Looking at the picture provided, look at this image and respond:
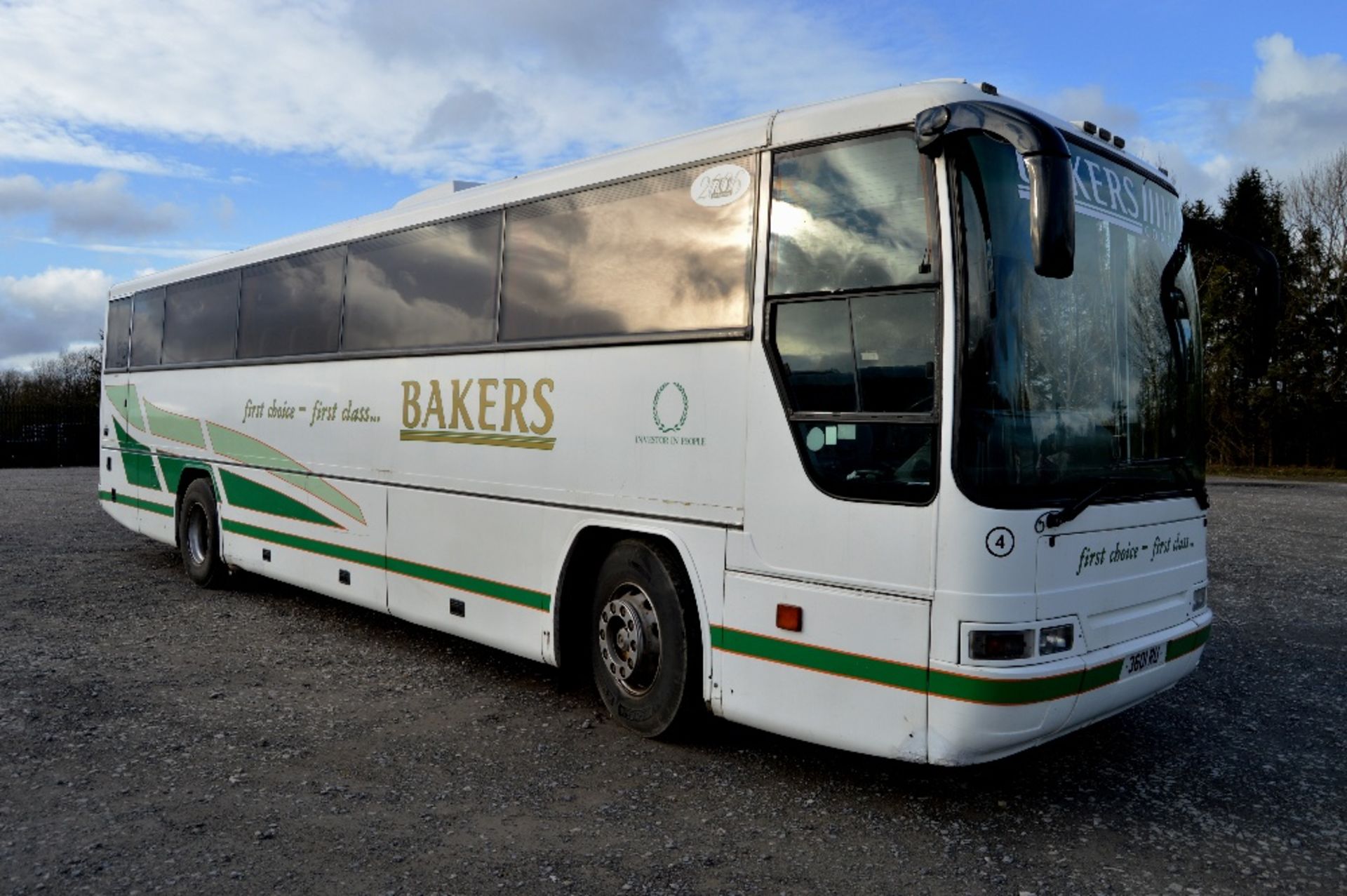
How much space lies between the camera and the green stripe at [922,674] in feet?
14.4

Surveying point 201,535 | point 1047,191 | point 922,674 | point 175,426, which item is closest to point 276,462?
point 201,535

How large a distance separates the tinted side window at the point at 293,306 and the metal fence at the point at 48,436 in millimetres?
26187

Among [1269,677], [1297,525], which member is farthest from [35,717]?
[1297,525]

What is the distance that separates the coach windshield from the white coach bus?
16 mm

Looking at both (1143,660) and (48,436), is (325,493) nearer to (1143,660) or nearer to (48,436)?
(1143,660)

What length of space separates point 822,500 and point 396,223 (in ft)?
15.3

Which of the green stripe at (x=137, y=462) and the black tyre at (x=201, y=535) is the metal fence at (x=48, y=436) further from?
the black tyre at (x=201, y=535)

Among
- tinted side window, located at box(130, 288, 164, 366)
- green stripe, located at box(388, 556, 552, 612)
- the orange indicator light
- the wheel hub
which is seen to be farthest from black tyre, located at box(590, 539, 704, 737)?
tinted side window, located at box(130, 288, 164, 366)

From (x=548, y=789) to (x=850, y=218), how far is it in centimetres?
301

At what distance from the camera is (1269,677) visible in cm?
757

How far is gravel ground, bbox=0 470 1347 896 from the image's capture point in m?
4.24

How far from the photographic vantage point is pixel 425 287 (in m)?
7.67

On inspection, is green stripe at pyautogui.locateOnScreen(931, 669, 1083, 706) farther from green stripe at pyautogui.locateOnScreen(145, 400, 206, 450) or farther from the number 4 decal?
green stripe at pyautogui.locateOnScreen(145, 400, 206, 450)

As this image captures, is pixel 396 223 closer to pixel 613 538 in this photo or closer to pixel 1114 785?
pixel 613 538
